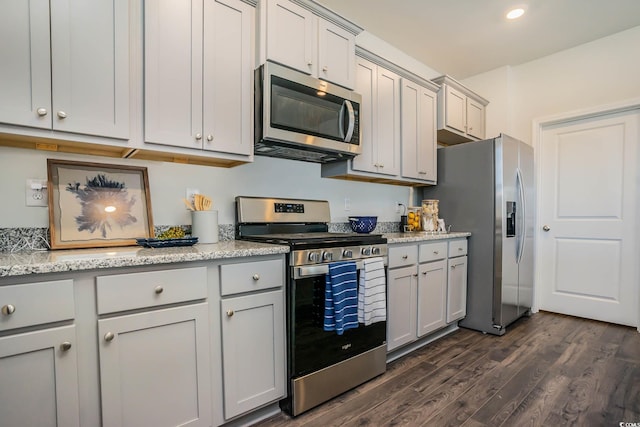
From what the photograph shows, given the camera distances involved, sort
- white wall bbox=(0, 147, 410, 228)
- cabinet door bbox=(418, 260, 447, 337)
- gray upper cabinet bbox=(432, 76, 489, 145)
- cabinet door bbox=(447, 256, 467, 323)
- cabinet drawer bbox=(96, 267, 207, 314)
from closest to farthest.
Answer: cabinet drawer bbox=(96, 267, 207, 314), white wall bbox=(0, 147, 410, 228), cabinet door bbox=(418, 260, 447, 337), cabinet door bbox=(447, 256, 467, 323), gray upper cabinet bbox=(432, 76, 489, 145)

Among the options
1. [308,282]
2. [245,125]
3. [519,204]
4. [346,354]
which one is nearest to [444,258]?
Result: [519,204]

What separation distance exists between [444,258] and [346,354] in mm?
1351

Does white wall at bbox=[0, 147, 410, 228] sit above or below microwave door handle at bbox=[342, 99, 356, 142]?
below

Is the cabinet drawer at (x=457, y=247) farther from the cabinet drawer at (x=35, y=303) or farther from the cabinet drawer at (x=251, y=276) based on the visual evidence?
the cabinet drawer at (x=35, y=303)

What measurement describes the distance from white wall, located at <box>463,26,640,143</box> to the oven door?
3292 millimetres

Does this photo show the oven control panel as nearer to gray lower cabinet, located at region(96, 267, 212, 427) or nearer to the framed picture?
the framed picture

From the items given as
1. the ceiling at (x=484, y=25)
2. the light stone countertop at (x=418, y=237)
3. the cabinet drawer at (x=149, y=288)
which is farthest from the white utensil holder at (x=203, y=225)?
the ceiling at (x=484, y=25)

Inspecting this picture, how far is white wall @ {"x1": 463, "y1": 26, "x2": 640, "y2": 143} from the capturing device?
3.17 m

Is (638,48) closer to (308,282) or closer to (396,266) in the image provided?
(396,266)

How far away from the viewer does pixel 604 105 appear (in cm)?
324

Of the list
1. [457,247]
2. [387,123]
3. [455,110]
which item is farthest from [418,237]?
[455,110]

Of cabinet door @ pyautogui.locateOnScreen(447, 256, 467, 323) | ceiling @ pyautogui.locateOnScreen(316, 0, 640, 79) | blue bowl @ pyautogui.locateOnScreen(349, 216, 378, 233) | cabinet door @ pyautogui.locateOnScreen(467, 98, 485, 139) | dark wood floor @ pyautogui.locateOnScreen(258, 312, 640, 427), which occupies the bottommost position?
dark wood floor @ pyautogui.locateOnScreen(258, 312, 640, 427)

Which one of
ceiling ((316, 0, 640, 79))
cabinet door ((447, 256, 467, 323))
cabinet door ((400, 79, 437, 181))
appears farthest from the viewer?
cabinet door ((400, 79, 437, 181))

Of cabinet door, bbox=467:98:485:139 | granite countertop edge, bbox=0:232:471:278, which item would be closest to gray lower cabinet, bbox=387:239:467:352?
granite countertop edge, bbox=0:232:471:278
